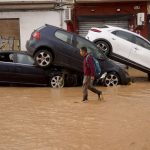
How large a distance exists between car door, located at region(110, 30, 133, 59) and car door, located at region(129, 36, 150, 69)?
18 cm

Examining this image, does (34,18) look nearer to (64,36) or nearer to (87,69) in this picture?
(64,36)

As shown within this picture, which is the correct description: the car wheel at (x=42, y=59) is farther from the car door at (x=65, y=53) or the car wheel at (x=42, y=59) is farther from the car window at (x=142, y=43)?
the car window at (x=142, y=43)

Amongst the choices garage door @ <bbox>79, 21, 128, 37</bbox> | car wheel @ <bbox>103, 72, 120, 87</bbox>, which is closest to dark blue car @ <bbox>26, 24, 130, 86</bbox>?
car wheel @ <bbox>103, 72, 120, 87</bbox>

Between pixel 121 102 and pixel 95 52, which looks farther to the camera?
pixel 95 52

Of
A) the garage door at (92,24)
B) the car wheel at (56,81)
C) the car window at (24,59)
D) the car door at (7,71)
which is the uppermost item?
the garage door at (92,24)

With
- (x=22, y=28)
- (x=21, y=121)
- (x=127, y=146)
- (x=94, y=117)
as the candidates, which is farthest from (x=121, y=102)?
(x=22, y=28)

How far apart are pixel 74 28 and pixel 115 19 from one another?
2281 millimetres

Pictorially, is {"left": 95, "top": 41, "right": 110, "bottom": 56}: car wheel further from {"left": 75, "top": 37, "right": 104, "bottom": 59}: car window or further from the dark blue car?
{"left": 75, "top": 37, "right": 104, "bottom": 59}: car window

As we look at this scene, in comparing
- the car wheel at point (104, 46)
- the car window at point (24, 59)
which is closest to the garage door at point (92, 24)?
the car wheel at point (104, 46)

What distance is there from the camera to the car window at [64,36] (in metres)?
17.1

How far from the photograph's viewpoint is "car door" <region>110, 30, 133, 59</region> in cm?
1839

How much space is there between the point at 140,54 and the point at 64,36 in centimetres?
308

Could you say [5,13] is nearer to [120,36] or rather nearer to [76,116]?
[120,36]

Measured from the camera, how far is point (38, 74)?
16.8 metres
